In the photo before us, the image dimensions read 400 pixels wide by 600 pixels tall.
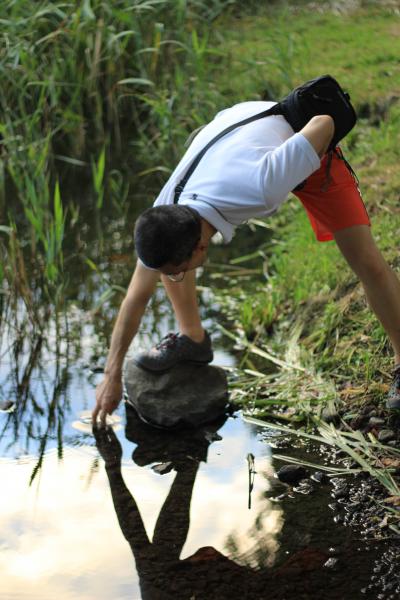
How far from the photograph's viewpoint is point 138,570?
3.27 metres

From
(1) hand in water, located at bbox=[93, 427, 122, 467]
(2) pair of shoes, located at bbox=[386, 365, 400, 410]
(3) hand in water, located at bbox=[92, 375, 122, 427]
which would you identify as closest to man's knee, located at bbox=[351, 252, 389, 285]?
(2) pair of shoes, located at bbox=[386, 365, 400, 410]

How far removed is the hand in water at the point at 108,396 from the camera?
4019 millimetres

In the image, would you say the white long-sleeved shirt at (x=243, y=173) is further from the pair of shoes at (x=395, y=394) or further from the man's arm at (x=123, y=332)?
the pair of shoes at (x=395, y=394)

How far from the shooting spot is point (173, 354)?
4371 millimetres

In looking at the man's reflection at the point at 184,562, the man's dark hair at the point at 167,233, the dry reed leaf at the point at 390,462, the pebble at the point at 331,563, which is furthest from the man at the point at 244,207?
the pebble at the point at 331,563

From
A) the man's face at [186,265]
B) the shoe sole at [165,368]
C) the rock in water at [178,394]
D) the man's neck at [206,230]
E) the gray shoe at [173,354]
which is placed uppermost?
the man's neck at [206,230]

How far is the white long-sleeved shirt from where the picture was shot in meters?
3.33

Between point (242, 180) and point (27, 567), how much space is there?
141 centimetres

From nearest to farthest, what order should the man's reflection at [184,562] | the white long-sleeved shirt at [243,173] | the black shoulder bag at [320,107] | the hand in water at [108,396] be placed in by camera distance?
1. the man's reflection at [184,562]
2. the white long-sleeved shirt at [243,173]
3. the black shoulder bag at [320,107]
4. the hand in water at [108,396]

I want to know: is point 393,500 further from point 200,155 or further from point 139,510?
Answer: point 200,155

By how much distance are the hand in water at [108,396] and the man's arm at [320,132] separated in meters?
1.21

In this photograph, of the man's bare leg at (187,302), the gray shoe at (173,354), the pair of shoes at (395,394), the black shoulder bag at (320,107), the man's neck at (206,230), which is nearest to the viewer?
the man's neck at (206,230)

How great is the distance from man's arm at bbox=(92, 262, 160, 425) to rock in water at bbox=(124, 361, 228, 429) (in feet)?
0.74

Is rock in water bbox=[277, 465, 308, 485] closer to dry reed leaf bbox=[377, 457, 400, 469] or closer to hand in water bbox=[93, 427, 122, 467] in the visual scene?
dry reed leaf bbox=[377, 457, 400, 469]
